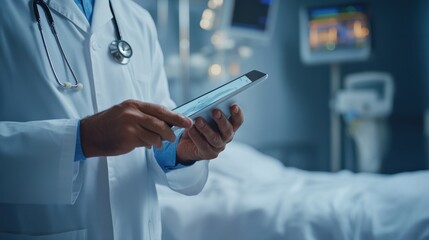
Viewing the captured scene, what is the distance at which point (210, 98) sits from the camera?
2.47ft

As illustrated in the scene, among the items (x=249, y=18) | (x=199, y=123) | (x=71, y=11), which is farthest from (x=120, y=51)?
(x=249, y=18)

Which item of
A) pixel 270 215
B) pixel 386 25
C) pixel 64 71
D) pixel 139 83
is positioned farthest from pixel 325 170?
pixel 64 71

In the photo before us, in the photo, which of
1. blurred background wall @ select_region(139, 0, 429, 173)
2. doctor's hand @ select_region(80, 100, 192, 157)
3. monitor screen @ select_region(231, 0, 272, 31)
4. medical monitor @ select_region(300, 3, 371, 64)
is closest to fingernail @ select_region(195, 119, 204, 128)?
doctor's hand @ select_region(80, 100, 192, 157)

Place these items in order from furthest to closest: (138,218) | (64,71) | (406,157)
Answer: (406,157) → (138,218) → (64,71)

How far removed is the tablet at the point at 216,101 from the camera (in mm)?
726

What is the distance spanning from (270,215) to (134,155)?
500 millimetres

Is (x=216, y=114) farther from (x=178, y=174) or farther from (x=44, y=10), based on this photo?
(x=44, y=10)

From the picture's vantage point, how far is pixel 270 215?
3.88 feet

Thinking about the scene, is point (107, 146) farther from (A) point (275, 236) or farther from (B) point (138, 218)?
(A) point (275, 236)

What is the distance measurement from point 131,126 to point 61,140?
161 mm

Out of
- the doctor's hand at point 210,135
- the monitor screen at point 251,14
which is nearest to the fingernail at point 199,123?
the doctor's hand at point 210,135

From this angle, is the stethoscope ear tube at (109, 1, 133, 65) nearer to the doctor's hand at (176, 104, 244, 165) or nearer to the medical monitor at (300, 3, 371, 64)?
the doctor's hand at (176, 104, 244, 165)

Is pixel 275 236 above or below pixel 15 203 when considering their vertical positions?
below

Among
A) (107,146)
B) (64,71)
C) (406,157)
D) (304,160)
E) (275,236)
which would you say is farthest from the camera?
(304,160)
